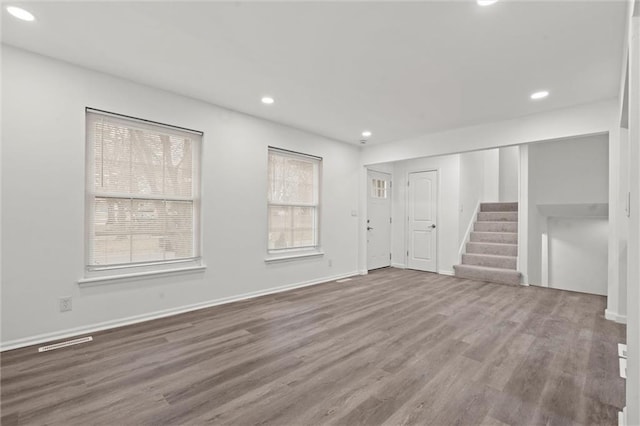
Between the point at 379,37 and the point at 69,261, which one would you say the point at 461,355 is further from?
the point at 69,261

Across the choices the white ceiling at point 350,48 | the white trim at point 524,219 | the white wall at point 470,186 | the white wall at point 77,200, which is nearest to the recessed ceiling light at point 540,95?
the white ceiling at point 350,48

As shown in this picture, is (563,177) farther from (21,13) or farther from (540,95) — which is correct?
(21,13)

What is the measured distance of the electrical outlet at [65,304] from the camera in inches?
111

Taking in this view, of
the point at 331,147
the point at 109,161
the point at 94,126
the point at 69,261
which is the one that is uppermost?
the point at 331,147

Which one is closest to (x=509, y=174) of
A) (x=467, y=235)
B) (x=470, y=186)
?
(x=470, y=186)

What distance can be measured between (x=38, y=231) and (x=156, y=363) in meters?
1.64

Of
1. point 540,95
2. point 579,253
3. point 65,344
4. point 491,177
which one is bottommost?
point 65,344

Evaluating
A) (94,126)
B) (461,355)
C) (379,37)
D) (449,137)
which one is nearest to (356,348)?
(461,355)

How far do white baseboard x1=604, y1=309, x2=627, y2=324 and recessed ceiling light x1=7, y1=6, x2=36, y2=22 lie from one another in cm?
618

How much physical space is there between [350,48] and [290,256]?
3.16 metres

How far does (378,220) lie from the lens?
678cm

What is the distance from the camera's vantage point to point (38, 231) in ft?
8.86

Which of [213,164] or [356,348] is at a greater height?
[213,164]

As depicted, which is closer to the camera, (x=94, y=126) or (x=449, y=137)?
(x=94, y=126)
